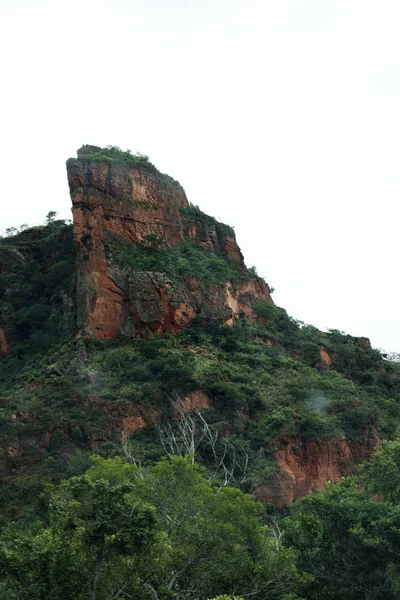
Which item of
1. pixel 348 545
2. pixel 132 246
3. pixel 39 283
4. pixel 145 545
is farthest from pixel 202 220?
pixel 145 545

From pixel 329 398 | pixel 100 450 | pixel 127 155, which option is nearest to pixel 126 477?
pixel 100 450

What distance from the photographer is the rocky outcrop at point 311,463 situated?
36062 mm

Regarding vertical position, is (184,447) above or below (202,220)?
below

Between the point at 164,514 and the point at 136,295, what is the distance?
83.2ft

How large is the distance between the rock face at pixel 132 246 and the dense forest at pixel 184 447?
26.5 inches

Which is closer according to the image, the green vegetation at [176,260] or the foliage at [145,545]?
the foliage at [145,545]

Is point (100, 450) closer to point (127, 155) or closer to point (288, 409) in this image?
point (288, 409)

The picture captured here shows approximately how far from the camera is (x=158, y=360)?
41.4 meters

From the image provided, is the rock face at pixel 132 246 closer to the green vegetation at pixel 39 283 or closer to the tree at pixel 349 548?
the green vegetation at pixel 39 283

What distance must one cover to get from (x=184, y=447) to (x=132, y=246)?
1508 cm

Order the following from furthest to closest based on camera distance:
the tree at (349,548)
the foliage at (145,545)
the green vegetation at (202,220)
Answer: the green vegetation at (202,220), the tree at (349,548), the foliage at (145,545)

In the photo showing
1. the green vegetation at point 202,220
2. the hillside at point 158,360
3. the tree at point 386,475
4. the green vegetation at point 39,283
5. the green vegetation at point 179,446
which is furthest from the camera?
the green vegetation at point 202,220

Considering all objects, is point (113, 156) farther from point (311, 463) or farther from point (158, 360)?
point (311, 463)

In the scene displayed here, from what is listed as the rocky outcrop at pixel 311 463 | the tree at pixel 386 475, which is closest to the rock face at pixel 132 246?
A: the rocky outcrop at pixel 311 463
